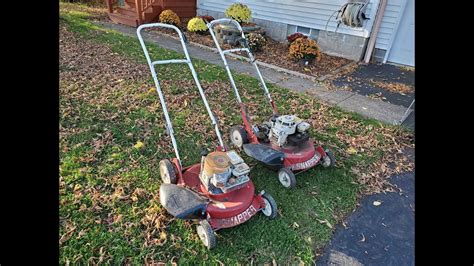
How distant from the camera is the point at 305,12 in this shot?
8500mm

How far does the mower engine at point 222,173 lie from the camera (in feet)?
8.67

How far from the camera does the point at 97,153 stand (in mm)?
3656

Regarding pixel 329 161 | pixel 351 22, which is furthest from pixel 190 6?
pixel 329 161

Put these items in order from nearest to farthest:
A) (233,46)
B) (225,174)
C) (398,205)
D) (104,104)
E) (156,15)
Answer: (225,174), (398,205), (104,104), (233,46), (156,15)

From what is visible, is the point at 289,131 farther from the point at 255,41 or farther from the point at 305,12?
the point at 305,12

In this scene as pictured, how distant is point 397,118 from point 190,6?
8.58 meters

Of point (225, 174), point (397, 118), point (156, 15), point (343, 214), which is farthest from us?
point (156, 15)

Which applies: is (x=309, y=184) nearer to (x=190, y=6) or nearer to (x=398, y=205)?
(x=398, y=205)

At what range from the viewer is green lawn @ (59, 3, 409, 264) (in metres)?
2.59

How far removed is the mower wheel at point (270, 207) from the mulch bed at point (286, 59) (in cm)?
455

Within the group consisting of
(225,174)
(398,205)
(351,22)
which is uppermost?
(351,22)

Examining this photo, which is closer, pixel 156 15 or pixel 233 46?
pixel 233 46

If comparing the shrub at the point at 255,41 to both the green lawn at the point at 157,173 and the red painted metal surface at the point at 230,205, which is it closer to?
the green lawn at the point at 157,173

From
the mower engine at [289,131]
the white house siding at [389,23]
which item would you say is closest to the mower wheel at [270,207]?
the mower engine at [289,131]
